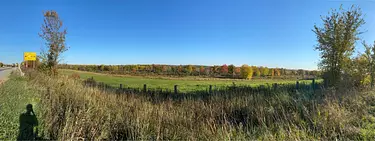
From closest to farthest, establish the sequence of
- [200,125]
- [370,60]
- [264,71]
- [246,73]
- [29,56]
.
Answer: [200,125]
[370,60]
[29,56]
[246,73]
[264,71]

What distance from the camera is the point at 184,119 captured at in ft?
14.6

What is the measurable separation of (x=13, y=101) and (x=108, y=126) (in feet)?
5.78

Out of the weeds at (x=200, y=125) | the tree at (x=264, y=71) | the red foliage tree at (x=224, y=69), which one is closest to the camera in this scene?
the weeds at (x=200, y=125)

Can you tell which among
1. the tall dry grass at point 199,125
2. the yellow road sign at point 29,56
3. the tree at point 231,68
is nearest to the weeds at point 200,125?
the tall dry grass at point 199,125

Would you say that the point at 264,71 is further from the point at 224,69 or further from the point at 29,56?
the point at 29,56

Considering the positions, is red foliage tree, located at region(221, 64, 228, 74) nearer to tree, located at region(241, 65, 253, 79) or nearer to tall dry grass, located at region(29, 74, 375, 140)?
tree, located at region(241, 65, 253, 79)

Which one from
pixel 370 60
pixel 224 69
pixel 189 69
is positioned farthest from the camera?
pixel 189 69

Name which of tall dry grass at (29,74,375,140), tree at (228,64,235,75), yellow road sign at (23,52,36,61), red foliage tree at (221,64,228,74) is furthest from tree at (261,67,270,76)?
yellow road sign at (23,52,36,61)

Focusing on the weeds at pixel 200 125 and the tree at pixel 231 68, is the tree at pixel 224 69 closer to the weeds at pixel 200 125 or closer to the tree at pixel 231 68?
the tree at pixel 231 68

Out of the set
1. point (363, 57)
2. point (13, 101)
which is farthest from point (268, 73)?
point (13, 101)

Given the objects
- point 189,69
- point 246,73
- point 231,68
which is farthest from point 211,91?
point 231,68

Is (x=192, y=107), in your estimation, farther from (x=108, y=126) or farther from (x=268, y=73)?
(x=268, y=73)

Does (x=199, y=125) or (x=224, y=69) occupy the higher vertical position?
(x=224, y=69)

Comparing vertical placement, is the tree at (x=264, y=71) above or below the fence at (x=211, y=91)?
above
